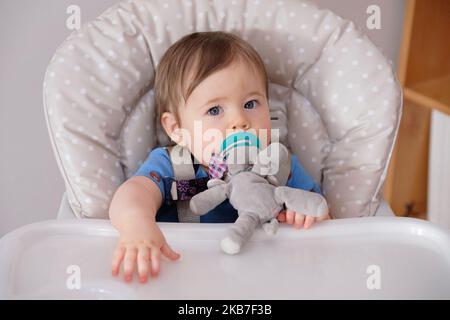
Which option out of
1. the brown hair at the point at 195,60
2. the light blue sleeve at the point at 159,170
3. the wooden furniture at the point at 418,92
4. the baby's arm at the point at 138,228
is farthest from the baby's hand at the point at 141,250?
the wooden furniture at the point at 418,92

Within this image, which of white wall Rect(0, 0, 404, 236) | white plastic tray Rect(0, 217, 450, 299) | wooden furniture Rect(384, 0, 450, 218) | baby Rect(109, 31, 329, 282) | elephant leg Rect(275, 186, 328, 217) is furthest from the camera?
wooden furniture Rect(384, 0, 450, 218)

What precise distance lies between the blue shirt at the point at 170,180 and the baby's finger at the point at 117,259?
0.19 meters

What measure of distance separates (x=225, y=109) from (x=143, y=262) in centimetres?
30

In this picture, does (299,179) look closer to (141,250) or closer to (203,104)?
(203,104)

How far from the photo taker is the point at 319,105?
109cm

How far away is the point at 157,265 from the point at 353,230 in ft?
0.90

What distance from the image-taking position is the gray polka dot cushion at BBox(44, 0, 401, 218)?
1000mm

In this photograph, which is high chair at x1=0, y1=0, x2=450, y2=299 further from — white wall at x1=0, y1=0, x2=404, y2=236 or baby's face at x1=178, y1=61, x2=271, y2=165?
white wall at x1=0, y1=0, x2=404, y2=236

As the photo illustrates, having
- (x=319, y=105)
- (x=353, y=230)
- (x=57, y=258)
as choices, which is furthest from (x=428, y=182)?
(x=57, y=258)

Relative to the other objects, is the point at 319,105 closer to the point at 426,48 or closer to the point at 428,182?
the point at 426,48

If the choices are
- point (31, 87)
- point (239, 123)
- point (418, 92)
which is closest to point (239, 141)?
point (239, 123)

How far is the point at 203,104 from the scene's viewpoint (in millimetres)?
990

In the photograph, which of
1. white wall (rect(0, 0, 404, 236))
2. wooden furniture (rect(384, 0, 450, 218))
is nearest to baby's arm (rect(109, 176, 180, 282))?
white wall (rect(0, 0, 404, 236))

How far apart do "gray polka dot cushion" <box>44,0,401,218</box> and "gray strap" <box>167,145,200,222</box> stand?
6 centimetres
